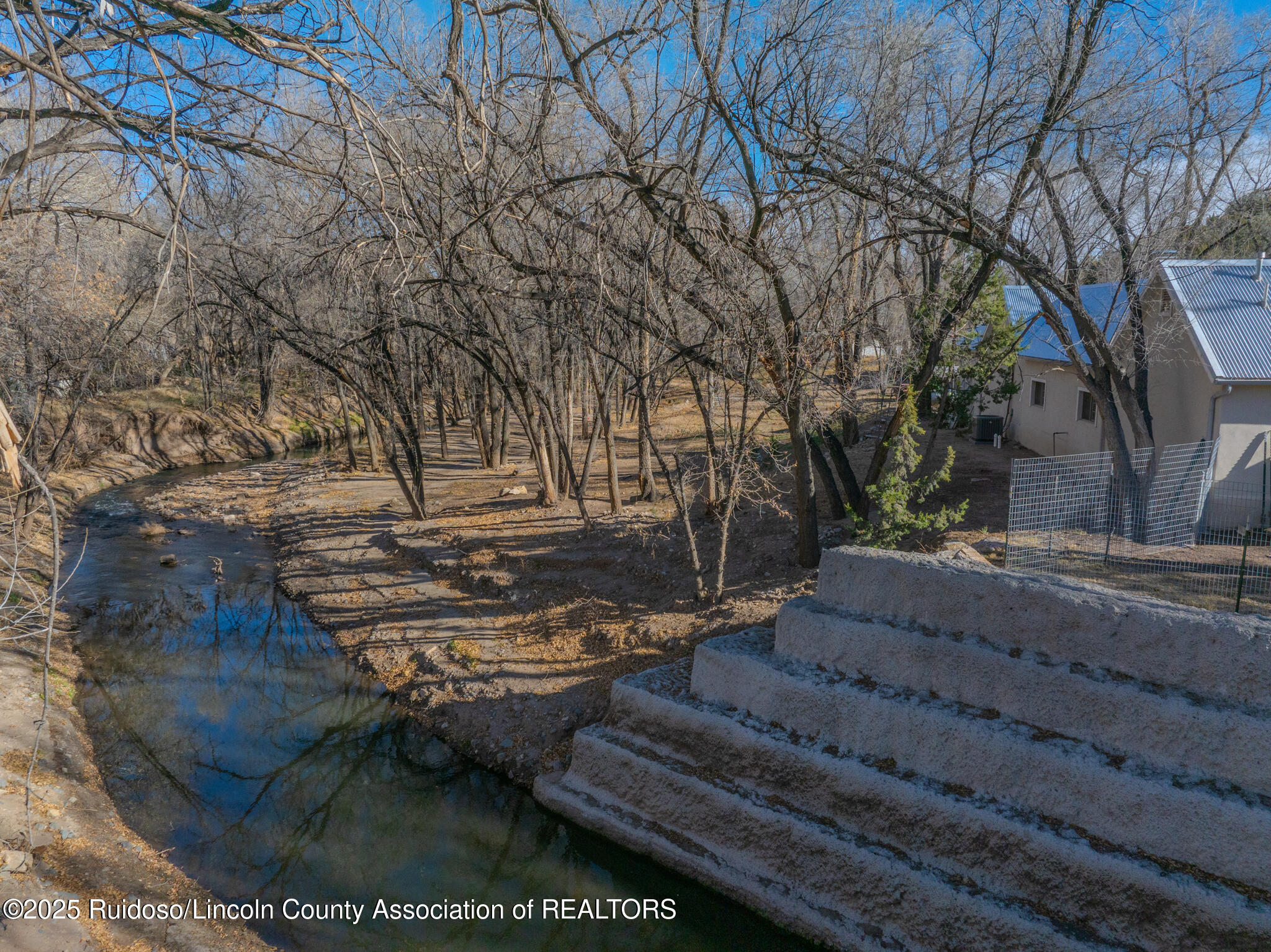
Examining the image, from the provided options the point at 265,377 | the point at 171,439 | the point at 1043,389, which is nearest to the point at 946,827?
the point at 1043,389

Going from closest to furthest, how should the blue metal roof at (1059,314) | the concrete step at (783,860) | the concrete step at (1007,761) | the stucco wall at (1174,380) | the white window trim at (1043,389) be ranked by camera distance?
the concrete step at (1007,761) < the concrete step at (783,860) < the stucco wall at (1174,380) < the blue metal roof at (1059,314) < the white window trim at (1043,389)

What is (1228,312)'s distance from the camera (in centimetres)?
1304

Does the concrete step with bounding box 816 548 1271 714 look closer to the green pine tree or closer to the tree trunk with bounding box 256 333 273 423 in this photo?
the green pine tree

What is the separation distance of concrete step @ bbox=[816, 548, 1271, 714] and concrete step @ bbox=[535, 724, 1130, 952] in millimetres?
1686

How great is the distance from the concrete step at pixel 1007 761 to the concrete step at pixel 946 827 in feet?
0.32

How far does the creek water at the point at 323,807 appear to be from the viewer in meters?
6.18

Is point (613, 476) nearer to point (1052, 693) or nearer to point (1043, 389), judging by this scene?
point (1052, 693)

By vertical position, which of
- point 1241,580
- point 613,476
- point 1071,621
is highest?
point 613,476

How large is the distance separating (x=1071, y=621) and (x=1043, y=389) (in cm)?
1571

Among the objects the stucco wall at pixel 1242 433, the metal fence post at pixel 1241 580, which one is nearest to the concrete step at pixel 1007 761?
the metal fence post at pixel 1241 580

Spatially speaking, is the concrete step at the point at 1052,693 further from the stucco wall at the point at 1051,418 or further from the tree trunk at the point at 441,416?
the tree trunk at the point at 441,416

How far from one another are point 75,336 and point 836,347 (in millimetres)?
13950

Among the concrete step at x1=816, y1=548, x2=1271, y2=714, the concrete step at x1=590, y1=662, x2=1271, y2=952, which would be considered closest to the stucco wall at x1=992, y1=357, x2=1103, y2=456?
the concrete step at x1=816, y1=548, x2=1271, y2=714

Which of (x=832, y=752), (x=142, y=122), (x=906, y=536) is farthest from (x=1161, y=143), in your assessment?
(x=142, y=122)
